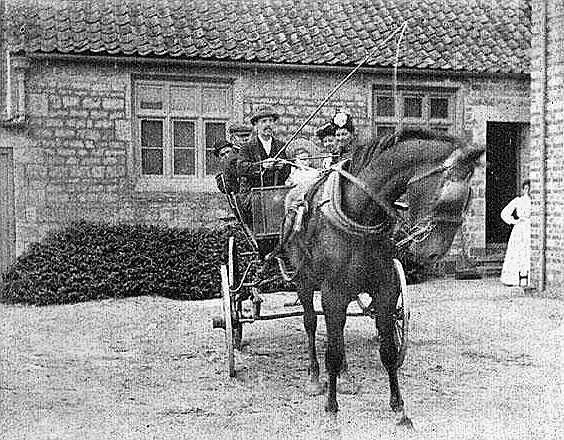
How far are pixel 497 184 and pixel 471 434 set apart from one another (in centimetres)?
1223

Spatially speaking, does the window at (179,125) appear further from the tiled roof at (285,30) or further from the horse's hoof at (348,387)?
the horse's hoof at (348,387)

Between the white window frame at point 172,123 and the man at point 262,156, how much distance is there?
18.5ft

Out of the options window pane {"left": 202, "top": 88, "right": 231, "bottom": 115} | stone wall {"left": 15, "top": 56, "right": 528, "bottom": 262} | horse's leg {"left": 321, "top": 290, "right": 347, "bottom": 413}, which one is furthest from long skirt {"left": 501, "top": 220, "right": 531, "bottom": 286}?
horse's leg {"left": 321, "top": 290, "right": 347, "bottom": 413}

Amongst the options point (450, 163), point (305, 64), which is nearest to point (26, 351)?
point (450, 163)

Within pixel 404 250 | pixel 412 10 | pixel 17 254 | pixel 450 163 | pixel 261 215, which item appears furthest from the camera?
pixel 412 10

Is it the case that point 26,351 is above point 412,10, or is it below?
below

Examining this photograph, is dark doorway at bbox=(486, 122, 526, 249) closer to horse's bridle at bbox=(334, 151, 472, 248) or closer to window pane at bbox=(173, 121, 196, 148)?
window pane at bbox=(173, 121, 196, 148)

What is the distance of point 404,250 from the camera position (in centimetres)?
475

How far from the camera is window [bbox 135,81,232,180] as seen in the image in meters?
11.7

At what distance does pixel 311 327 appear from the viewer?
596cm

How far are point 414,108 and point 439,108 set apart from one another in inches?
18.3

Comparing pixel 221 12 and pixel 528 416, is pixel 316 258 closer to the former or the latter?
pixel 528 416

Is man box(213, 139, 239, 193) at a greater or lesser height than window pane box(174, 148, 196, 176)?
lesser

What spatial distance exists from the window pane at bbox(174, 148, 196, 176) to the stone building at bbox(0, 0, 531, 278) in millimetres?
17
